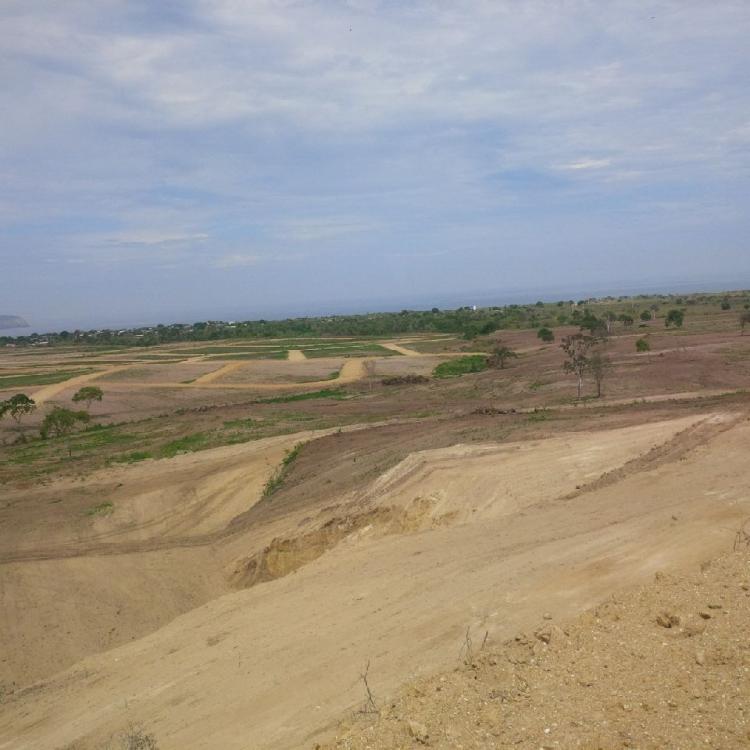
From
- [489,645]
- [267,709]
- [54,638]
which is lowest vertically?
[54,638]

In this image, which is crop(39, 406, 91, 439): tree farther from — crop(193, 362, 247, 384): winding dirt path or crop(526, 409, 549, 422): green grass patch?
crop(526, 409, 549, 422): green grass patch

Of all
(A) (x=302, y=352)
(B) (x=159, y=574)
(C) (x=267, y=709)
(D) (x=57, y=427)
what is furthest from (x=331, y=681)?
(A) (x=302, y=352)

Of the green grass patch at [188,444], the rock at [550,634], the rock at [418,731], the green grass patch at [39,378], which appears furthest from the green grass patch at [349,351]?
the rock at [418,731]

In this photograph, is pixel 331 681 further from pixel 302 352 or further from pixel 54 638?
pixel 302 352

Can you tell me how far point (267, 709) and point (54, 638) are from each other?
31.6 feet

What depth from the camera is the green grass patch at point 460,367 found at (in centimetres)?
6176

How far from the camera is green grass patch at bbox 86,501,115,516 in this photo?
2477 cm

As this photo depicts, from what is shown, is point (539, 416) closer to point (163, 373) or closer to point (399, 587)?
point (399, 587)

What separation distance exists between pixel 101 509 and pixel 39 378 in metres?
64.3

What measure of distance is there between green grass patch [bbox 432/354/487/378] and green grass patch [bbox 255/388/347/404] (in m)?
10.6

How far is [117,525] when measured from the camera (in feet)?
79.2

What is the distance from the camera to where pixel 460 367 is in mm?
65875

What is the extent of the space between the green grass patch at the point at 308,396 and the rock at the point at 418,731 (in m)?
42.5

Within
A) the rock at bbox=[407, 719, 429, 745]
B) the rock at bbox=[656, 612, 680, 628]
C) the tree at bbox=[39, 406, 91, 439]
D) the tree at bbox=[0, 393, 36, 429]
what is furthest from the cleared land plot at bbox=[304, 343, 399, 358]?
the rock at bbox=[407, 719, 429, 745]
